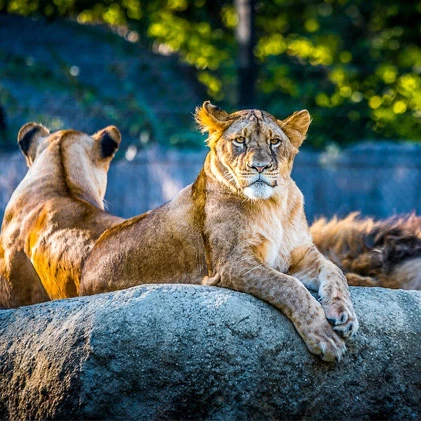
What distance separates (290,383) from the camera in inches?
155

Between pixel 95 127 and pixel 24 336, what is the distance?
8561 mm

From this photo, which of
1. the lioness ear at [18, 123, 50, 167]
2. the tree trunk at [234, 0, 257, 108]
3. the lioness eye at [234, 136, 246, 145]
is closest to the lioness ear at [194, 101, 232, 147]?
the lioness eye at [234, 136, 246, 145]

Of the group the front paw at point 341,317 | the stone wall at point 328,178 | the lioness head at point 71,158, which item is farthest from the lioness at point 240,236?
the stone wall at point 328,178

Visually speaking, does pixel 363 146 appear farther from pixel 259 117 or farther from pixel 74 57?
pixel 259 117

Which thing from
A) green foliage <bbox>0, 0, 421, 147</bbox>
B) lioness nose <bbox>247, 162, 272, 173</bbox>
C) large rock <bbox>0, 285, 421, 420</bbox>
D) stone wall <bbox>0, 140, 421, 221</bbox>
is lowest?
stone wall <bbox>0, 140, 421, 221</bbox>

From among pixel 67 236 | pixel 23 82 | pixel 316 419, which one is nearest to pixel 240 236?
pixel 316 419

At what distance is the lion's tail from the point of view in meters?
5.46

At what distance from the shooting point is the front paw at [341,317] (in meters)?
4.00

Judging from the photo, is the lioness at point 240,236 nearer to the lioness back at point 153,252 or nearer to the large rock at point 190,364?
the lioness back at point 153,252

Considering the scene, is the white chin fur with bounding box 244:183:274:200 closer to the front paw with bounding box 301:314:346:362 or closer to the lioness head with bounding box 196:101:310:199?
the lioness head with bounding box 196:101:310:199

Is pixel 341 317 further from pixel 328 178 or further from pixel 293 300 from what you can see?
pixel 328 178

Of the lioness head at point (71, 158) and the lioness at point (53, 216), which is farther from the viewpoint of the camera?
the lioness head at point (71, 158)

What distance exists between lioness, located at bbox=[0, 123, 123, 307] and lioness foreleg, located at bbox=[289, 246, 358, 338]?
48.6 inches

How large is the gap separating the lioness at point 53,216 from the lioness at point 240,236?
33 centimetres
